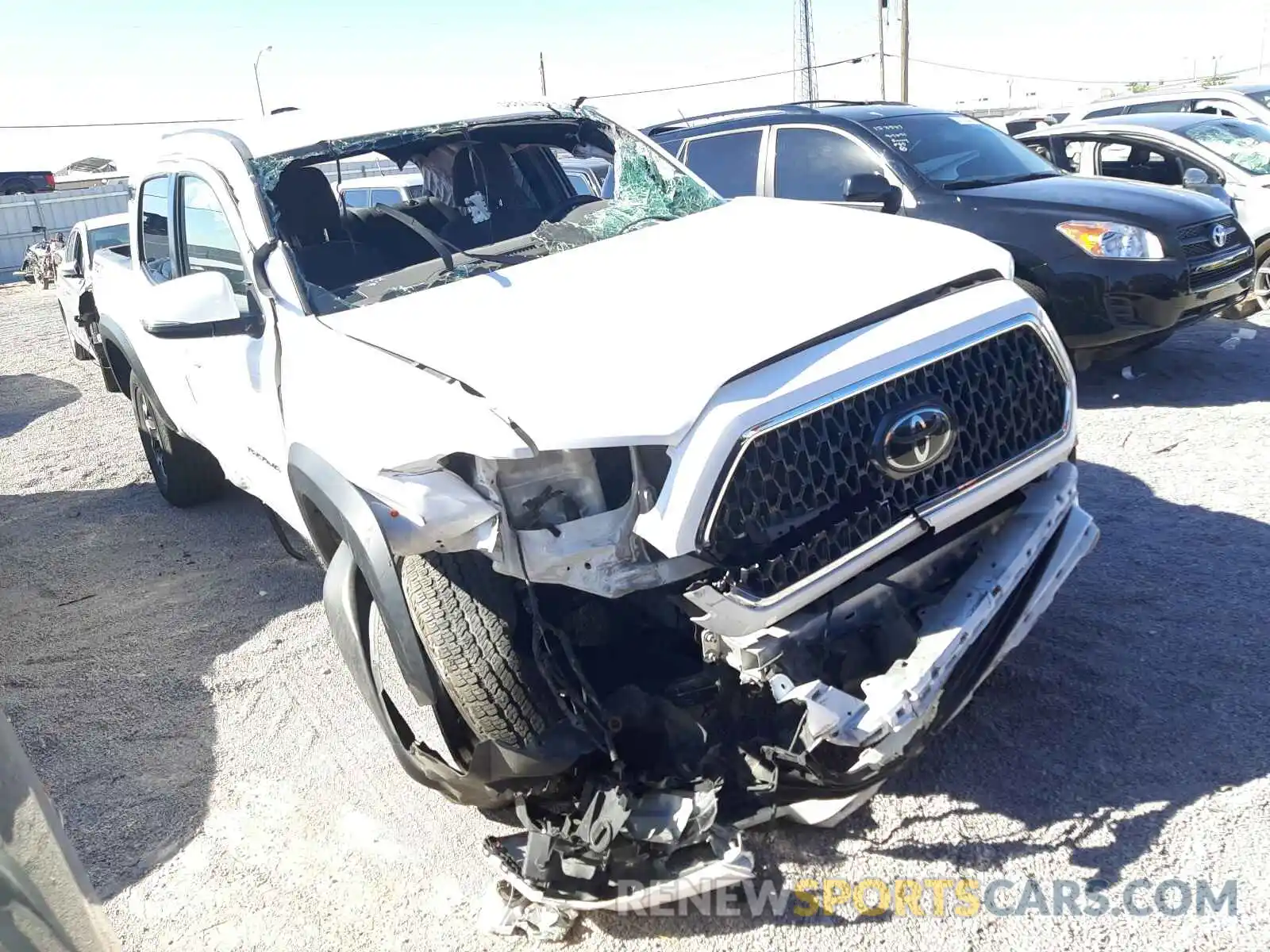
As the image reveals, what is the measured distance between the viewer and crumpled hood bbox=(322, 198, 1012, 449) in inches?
93.2

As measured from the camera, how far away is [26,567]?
17.9ft

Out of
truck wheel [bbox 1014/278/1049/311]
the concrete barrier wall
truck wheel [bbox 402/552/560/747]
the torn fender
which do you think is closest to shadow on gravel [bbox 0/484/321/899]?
the torn fender

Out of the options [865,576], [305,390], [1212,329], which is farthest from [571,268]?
[1212,329]

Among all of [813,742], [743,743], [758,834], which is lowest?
[758,834]

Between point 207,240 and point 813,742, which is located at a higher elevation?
point 207,240

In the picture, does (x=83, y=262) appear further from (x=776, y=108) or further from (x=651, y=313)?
(x=651, y=313)

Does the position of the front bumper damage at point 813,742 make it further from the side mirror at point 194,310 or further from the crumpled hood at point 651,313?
the side mirror at point 194,310

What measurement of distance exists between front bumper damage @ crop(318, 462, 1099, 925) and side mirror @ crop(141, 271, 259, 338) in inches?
36.1

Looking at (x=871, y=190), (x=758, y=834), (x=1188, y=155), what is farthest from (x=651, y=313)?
(x=1188, y=155)

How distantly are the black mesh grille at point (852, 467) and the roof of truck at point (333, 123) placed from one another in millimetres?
2298

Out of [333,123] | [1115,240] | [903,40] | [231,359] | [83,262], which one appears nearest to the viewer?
[231,359]

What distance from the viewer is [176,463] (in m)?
5.73

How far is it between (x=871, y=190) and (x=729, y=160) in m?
2.16

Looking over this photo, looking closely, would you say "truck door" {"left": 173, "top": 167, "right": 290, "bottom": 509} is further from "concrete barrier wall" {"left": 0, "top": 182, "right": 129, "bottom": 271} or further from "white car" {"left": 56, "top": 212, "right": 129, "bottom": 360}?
"concrete barrier wall" {"left": 0, "top": 182, "right": 129, "bottom": 271}
